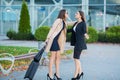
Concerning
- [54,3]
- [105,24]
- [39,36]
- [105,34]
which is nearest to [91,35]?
[105,34]

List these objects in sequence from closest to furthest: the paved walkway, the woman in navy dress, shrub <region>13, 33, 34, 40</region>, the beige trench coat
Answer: the beige trench coat → the woman in navy dress → the paved walkway → shrub <region>13, 33, 34, 40</region>

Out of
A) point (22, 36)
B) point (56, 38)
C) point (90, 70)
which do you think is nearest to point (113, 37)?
point (22, 36)

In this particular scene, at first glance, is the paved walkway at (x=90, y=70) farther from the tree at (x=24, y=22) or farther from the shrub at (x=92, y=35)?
the tree at (x=24, y=22)

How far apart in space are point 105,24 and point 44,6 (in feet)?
18.3

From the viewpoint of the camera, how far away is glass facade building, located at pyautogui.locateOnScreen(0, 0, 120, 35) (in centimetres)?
3453

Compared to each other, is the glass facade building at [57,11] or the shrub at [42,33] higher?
the glass facade building at [57,11]

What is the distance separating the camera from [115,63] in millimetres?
15555

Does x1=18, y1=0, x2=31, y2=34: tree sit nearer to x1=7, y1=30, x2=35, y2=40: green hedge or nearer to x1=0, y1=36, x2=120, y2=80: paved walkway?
x1=7, y1=30, x2=35, y2=40: green hedge

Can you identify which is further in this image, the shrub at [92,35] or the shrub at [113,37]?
the shrub at [92,35]

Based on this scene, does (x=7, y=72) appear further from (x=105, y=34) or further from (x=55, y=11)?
(x=55, y=11)

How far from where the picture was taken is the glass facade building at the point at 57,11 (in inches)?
1359

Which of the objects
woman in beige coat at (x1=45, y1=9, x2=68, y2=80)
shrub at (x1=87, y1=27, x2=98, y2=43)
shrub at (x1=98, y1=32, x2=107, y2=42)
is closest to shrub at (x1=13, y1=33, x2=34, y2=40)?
shrub at (x1=87, y1=27, x2=98, y2=43)

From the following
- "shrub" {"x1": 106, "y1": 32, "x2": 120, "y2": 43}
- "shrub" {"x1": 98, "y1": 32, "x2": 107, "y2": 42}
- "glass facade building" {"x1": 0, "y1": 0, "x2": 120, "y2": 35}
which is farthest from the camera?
"glass facade building" {"x1": 0, "y1": 0, "x2": 120, "y2": 35}

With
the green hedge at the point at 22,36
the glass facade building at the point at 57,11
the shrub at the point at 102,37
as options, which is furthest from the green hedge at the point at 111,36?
the green hedge at the point at 22,36
